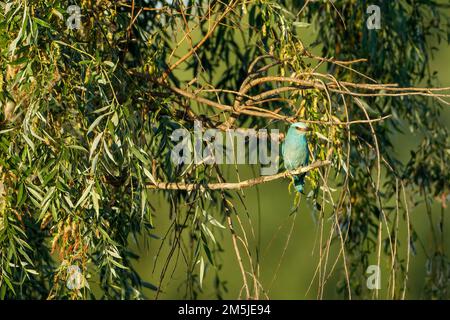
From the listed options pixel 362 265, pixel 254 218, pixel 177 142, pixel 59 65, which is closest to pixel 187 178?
pixel 177 142

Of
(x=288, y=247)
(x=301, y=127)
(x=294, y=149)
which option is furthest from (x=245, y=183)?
(x=288, y=247)

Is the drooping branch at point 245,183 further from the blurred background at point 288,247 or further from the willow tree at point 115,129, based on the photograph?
the blurred background at point 288,247

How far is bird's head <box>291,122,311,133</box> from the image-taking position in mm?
3381

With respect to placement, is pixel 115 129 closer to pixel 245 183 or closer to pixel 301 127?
pixel 245 183

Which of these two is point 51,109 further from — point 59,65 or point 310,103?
point 310,103

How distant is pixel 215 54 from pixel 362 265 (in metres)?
1.38


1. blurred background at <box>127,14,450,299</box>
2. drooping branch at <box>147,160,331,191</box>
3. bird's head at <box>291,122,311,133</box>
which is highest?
bird's head at <box>291,122,311,133</box>

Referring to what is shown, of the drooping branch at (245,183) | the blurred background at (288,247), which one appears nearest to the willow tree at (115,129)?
the drooping branch at (245,183)

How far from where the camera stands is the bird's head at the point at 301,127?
3381 millimetres

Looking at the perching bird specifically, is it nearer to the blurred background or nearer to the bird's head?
the bird's head

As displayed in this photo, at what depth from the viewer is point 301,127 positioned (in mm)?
3441

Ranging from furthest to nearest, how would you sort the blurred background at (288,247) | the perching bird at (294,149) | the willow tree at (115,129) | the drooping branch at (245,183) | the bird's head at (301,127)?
1. the blurred background at (288,247)
2. the perching bird at (294,149)
3. the bird's head at (301,127)
4. the drooping branch at (245,183)
5. the willow tree at (115,129)

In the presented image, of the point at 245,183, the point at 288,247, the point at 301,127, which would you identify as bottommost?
the point at 288,247

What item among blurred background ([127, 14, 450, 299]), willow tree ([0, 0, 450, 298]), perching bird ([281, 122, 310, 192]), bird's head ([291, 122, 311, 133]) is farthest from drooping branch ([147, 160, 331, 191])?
blurred background ([127, 14, 450, 299])
